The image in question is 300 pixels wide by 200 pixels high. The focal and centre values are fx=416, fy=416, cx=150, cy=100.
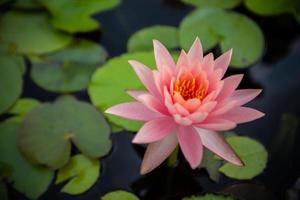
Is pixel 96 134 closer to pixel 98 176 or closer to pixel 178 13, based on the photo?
pixel 98 176

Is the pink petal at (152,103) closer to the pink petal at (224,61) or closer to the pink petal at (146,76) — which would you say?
the pink petal at (146,76)

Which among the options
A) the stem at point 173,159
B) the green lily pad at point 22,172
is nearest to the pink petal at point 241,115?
the stem at point 173,159

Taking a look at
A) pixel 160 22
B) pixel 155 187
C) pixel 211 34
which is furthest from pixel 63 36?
pixel 155 187

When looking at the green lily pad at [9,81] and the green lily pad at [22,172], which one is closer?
the green lily pad at [22,172]

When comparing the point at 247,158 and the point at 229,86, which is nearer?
the point at 229,86

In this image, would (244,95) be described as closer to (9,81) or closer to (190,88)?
(190,88)

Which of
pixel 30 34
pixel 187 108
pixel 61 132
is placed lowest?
pixel 61 132

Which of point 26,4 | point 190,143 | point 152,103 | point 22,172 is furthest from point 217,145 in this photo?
point 26,4
